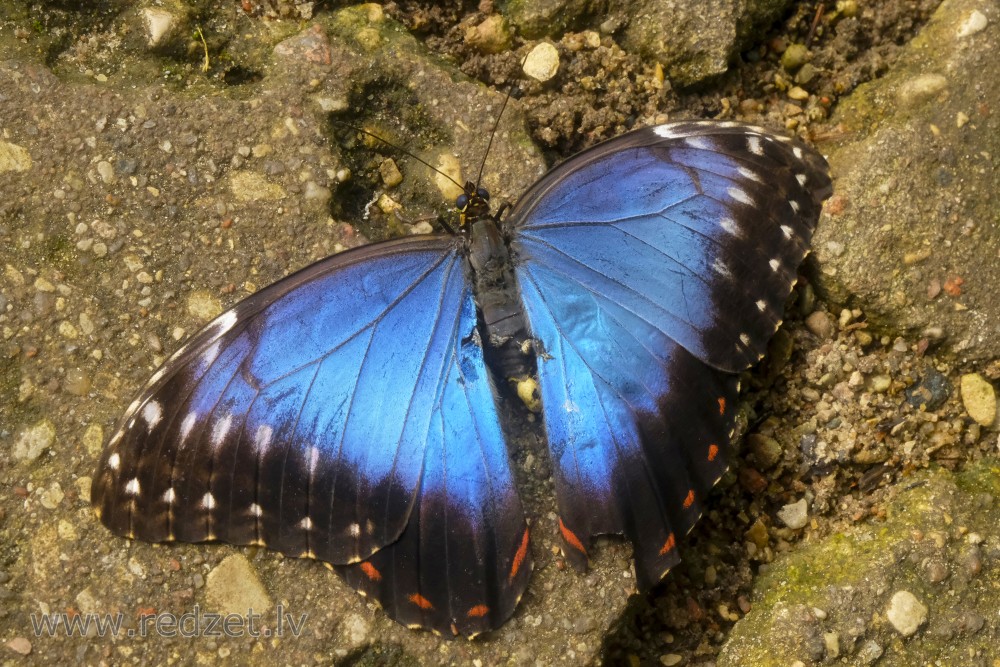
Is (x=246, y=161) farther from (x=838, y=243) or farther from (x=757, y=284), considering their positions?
(x=838, y=243)

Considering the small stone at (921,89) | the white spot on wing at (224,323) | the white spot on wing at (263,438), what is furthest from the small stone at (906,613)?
the white spot on wing at (224,323)

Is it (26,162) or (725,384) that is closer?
(725,384)

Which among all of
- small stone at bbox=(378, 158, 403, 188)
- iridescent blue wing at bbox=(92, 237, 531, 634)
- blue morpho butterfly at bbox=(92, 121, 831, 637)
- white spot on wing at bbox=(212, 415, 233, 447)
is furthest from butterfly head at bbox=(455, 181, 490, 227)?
white spot on wing at bbox=(212, 415, 233, 447)

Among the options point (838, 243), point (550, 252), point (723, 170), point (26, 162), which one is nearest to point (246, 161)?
point (26, 162)

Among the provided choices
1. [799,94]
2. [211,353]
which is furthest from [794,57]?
[211,353]

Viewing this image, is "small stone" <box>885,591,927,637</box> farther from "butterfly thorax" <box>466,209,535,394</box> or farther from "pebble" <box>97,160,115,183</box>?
"pebble" <box>97,160,115,183</box>

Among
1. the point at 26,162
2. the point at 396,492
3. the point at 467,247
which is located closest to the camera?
the point at 396,492

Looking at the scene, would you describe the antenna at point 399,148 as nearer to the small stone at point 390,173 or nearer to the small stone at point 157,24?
the small stone at point 390,173

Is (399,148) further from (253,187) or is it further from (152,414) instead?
(152,414)

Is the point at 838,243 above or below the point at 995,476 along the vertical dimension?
above
